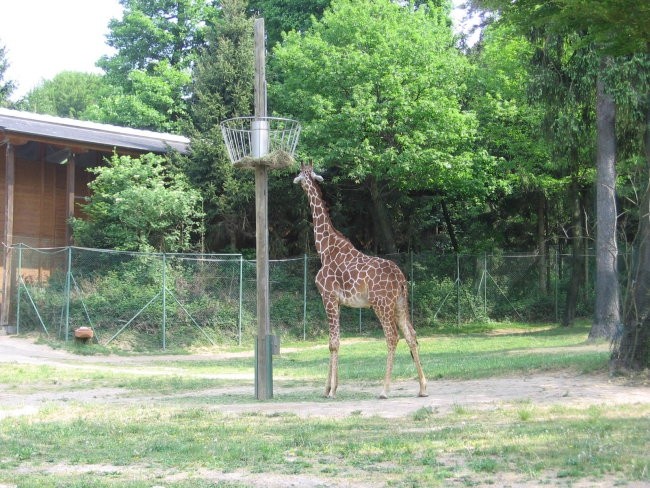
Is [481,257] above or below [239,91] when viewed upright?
below

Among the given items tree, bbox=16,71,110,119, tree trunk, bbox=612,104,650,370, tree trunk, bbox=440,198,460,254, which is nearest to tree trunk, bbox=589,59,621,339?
tree trunk, bbox=612,104,650,370

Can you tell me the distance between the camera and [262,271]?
13.3m

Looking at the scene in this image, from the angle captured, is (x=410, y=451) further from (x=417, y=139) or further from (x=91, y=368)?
(x=417, y=139)

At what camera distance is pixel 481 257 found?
110ft

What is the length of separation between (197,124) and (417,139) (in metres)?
9.03

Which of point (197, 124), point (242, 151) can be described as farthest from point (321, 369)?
point (197, 124)

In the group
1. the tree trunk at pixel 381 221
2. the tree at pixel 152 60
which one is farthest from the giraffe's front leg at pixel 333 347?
the tree at pixel 152 60

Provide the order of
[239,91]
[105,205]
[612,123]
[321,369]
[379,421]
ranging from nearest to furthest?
[379,421] → [321,369] → [612,123] → [105,205] → [239,91]

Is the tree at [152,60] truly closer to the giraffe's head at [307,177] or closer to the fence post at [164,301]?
the fence post at [164,301]

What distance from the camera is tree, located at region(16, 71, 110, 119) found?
6488 cm

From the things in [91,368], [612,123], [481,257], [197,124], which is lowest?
[91,368]

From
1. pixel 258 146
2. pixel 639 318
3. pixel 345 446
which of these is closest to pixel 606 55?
pixel 639 318

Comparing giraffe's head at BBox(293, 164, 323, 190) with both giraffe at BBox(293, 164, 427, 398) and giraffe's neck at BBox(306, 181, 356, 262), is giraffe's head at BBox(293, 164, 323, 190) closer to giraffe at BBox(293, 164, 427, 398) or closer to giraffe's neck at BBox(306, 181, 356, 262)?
giraffe's neck at BBox(306, 181, 356, 262)

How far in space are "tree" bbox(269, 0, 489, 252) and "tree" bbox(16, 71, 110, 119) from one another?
36571 millimetres
